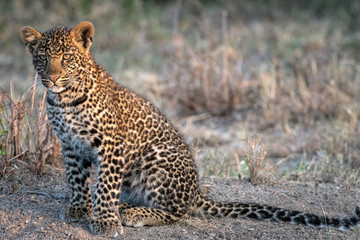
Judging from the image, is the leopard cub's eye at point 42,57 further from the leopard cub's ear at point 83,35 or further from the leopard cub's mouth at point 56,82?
the leopard cub's ear at point 83,35

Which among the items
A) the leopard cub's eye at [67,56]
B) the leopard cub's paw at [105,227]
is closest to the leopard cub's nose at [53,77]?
the leopard cub's eye at [67,56]

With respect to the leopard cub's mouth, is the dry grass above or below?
below

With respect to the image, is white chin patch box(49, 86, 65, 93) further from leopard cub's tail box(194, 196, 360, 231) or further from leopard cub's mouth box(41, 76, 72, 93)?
leopard cub's tail box(194, 196, 360, 231)

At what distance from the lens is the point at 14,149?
21.5ft

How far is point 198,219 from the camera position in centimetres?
573

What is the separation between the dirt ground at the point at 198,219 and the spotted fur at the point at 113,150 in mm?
118

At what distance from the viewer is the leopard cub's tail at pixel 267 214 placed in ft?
17.9

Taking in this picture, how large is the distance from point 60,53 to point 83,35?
1.03 ft

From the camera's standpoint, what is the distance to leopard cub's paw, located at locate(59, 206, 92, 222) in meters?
5.57

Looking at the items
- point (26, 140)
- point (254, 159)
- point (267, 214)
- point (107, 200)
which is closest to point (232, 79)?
point (254, 159)

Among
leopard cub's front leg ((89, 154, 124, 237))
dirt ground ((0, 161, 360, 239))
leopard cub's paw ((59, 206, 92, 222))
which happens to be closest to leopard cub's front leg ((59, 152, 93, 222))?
leopard cub's paw ((59, 206, 92, 222))

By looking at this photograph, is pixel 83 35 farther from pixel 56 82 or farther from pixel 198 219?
pixel 198 219

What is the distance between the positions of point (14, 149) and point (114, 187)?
174 cm

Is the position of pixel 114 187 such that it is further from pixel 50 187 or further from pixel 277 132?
pixel 277 132
